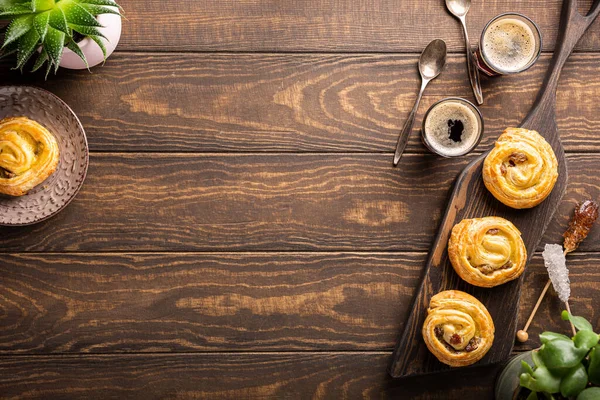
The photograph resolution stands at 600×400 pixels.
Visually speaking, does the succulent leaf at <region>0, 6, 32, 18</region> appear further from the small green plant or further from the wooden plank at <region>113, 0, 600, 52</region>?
the small green plant

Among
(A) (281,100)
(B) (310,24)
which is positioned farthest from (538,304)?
(B) (310,24)

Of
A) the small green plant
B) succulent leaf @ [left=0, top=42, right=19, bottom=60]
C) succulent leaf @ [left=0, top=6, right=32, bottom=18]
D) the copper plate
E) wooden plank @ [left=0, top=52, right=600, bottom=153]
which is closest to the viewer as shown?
the small green plant

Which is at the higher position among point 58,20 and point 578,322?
point 58,20

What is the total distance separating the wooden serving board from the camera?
1.76 m

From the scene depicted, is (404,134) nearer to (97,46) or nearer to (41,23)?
(97,46)

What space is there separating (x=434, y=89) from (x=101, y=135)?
1.02 meters

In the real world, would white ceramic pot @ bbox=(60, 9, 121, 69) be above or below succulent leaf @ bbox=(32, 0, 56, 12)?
above

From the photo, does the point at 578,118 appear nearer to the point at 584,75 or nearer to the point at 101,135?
the point at 584,75

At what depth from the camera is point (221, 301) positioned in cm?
180

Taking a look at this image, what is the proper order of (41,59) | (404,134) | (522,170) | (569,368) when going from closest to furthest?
(569,368) < (41,59) < (522,170) < (404,134)

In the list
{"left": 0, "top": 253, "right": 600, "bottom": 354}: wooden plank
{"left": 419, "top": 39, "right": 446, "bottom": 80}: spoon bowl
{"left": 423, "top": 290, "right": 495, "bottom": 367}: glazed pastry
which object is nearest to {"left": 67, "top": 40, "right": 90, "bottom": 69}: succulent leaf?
{"left": 0, "top": 253, "right": 600, "bottom": 354}: wooden plank

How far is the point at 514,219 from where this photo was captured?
5.83 feet

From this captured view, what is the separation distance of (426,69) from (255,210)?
0.67 m

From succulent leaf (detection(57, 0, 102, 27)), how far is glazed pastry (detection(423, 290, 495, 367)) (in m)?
1.20
